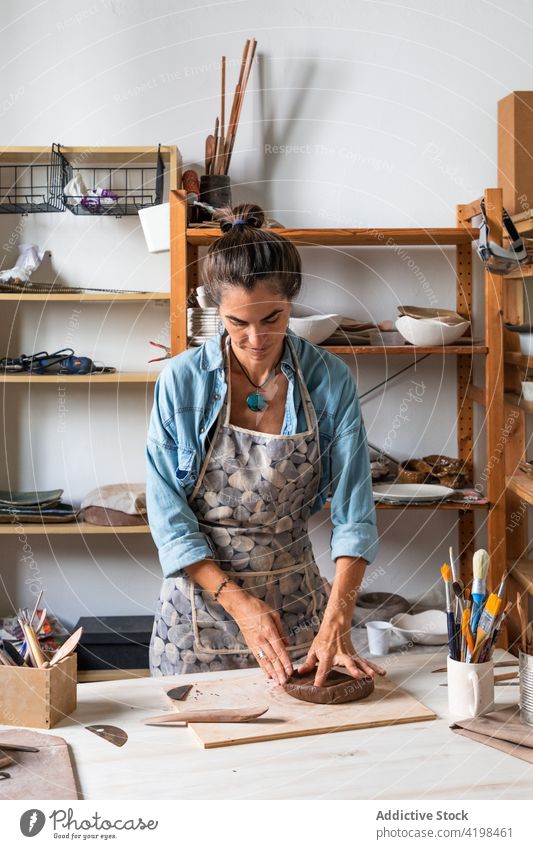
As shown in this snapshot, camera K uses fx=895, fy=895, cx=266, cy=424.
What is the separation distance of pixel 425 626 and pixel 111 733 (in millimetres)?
1247

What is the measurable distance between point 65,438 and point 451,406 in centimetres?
139

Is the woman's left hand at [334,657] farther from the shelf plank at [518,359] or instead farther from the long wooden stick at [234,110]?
the long wooden stick at [234,110]

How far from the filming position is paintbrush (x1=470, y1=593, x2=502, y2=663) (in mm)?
1326

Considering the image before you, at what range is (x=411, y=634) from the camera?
2.20 m

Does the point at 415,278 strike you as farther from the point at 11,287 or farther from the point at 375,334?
the point at 11,287

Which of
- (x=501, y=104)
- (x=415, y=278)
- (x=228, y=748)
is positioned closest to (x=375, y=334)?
(x=415, y=278)

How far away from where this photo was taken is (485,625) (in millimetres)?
1349

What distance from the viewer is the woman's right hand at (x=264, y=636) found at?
149 centimetres

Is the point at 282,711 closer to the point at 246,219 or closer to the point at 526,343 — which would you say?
the point at 246,219

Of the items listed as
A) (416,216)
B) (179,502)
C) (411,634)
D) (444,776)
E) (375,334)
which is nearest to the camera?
(444,776)

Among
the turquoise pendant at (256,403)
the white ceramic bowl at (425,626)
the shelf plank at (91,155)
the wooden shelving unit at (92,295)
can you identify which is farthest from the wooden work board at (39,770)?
the shelf plank at (91,155)

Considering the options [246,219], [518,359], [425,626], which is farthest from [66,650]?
[518,359]

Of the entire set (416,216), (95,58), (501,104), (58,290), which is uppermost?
(95,58)

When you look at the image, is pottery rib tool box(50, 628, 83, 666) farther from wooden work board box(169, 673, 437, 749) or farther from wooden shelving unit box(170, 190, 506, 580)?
wooden shelving unit box(170, 190, 506, 580)
